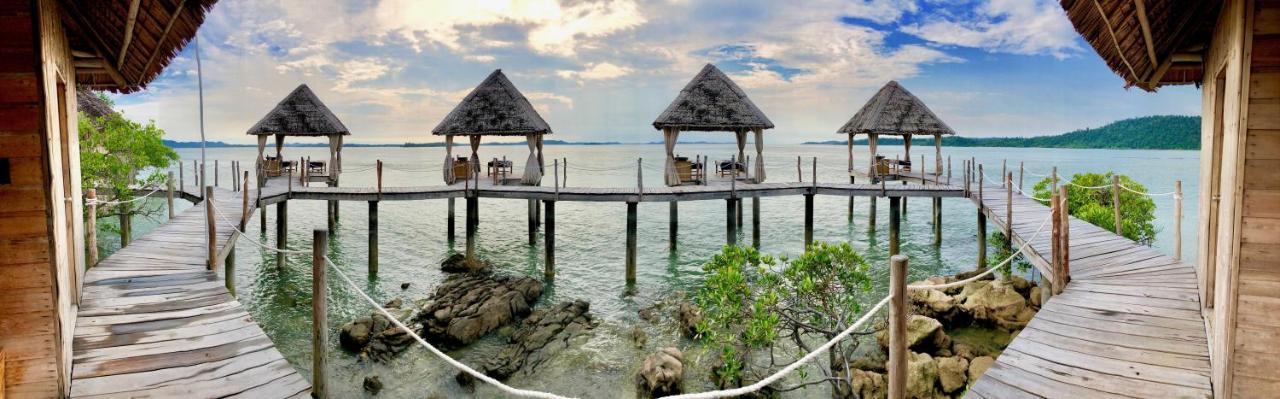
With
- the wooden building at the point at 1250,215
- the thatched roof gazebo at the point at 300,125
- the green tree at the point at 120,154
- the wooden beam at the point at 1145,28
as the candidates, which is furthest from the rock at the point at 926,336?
the thatched roof gazebo at the point at 300,125

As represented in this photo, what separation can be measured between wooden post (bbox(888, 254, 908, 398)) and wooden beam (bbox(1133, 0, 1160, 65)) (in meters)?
3.37

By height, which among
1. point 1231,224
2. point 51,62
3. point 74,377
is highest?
point 51,62

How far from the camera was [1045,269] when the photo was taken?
750cm

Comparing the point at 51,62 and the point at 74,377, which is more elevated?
the point at 51,62

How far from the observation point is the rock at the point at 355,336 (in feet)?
30.9

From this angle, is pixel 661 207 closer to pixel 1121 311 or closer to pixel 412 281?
pixel 412 281

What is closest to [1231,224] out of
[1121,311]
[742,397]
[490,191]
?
[1121,311]

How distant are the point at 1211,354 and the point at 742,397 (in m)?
4.66

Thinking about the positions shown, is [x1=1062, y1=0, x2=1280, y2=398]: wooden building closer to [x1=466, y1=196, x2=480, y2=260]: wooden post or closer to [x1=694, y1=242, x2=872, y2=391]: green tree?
[x1=694, y1=242, x2=872, y2=391]: green tree

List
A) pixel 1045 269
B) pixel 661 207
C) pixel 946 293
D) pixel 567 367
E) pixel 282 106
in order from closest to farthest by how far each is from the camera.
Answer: pixel 1045 269 → pixel 567 367 → pixel 946 293 → pixel 282 106 → pixel 661 207

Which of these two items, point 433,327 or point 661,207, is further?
point 661,207

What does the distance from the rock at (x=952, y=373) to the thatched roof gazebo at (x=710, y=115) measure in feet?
29.4

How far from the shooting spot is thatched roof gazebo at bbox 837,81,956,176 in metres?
18.2

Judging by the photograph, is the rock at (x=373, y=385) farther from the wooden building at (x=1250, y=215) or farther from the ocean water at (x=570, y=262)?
the wooden building at (x=1250, y=215)
